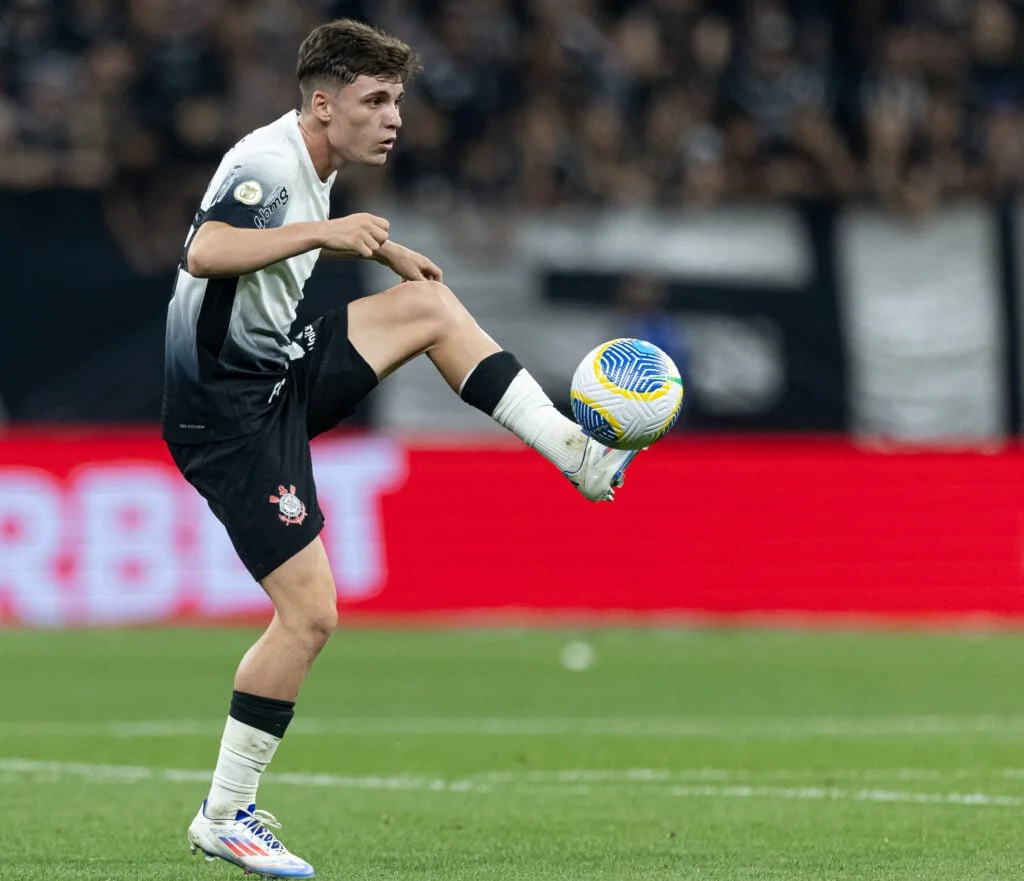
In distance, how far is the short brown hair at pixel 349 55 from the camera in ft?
19.4

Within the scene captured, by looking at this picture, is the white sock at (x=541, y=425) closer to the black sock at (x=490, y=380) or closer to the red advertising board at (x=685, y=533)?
the black sock at (x=490, y=380)

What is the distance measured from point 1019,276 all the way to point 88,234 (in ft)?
25.4

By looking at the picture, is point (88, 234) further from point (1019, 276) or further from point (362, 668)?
point (1019, 276)

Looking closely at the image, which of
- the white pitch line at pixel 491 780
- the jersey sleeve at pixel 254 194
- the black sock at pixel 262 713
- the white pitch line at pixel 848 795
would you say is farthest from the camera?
the white pitch line at pixel 491 780

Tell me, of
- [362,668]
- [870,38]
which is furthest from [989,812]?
[870,38]

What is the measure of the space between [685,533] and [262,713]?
9.51 m

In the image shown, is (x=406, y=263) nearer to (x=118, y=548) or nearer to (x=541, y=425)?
(x=541, y=425)

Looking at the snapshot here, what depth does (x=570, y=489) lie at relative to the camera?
15.2m

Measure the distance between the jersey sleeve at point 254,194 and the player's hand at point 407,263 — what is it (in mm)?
363

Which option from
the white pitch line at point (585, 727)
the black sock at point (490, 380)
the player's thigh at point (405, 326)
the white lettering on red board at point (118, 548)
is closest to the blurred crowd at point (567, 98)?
the white lettering on red board at point (118, 548)

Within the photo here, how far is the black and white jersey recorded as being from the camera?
5902 millimetres

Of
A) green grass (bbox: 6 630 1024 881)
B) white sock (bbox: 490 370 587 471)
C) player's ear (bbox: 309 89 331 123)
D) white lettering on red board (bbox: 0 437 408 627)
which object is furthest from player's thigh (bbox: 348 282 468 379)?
white lettering on red board (bbox: 0 437 408 627)

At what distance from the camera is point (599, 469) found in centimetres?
616

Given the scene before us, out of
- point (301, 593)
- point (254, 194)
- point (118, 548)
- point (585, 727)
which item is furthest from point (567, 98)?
point (301, 593)
